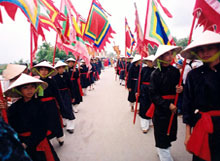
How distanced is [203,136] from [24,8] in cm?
278

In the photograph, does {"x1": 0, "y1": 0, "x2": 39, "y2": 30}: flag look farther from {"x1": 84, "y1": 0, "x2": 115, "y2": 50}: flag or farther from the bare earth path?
the bare earth path

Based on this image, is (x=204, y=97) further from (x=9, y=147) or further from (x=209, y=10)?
(x=9, y=147)

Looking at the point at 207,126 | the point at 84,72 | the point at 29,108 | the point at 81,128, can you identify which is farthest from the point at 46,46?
the point at 207,126

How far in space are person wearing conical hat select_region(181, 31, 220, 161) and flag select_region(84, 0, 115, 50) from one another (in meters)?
3.01

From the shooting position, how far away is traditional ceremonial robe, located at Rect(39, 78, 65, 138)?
305 centimetres

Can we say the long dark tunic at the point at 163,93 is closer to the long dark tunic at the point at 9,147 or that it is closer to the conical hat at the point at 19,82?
the conical hat at the point at 19,82

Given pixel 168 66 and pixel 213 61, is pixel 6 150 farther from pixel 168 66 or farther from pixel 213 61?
pixel 168 66

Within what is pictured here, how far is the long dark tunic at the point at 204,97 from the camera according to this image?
151 cm

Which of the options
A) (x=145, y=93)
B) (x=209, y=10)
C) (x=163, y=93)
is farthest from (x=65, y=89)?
(x=209, y=10)

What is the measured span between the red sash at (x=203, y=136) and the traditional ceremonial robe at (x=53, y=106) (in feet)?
8.67

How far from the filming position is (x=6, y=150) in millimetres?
892

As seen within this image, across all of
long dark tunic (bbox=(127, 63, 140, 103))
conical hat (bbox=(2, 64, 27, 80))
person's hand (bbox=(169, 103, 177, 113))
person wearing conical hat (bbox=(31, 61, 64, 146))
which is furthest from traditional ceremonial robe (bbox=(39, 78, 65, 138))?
long dark tunic (bbox=(127, 63, 140, 103))

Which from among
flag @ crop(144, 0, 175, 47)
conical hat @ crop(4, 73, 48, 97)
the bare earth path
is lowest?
the bare earth path

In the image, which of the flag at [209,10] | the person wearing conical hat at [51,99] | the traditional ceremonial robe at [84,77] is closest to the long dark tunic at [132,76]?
the person wearing conical hat at [51,99]
